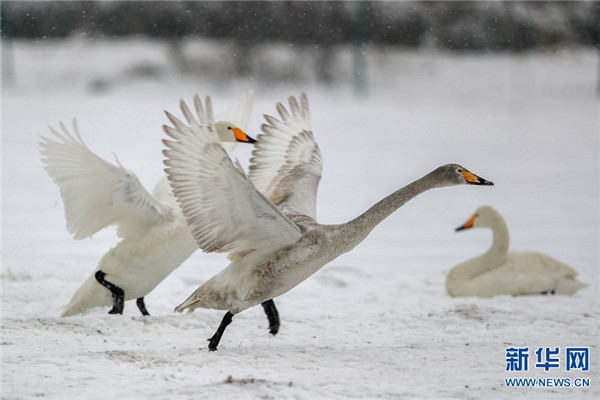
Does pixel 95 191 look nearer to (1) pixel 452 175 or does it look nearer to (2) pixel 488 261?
(1) pixel 452 175

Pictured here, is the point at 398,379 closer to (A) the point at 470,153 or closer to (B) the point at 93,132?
(A) the point at 470,153

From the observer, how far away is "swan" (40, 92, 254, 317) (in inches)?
237

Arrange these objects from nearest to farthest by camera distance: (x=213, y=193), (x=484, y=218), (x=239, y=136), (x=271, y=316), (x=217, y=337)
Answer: (x=213, y=193) < (x=217, y=337) < (x=271, y=316) < (x=239, y=136) < (x=484, y=218)

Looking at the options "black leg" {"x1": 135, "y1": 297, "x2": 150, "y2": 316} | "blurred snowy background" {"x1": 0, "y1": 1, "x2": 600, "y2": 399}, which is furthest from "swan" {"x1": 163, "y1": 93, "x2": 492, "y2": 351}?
"black leg" {"x1": 135, "y1": 297, "x2": 150, "y2": 316}

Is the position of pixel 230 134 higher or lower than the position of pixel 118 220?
higher

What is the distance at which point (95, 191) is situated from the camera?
6102mm

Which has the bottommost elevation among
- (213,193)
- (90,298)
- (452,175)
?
(90,298)

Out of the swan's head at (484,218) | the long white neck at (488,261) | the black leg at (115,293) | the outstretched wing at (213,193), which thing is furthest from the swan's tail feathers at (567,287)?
the black leg at (115,293)

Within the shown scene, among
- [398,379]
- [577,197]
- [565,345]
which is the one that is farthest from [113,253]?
[577,197]

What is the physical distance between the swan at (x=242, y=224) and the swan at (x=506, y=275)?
2.29 meters

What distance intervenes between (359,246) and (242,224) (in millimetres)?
5296

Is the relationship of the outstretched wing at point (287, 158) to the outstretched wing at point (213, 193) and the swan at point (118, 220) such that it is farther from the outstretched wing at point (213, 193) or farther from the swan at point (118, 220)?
the outstretched wing at point (213, 193)

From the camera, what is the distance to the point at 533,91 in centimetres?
1833

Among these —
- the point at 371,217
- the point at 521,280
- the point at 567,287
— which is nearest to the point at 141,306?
the point at 371,217
